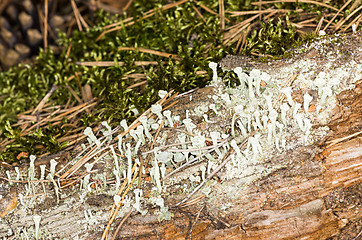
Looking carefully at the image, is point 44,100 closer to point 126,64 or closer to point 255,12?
point 126,64

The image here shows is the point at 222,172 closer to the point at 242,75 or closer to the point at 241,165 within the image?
the point at 241,165

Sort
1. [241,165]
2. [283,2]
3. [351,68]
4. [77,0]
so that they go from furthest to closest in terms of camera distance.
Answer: [77,0] < [283,2] < [351,68] < [241,165]

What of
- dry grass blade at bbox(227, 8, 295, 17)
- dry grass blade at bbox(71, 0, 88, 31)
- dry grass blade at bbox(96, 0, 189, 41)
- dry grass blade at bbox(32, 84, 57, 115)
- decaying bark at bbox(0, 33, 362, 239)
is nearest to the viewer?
decaying bark at bbox(0, 33, 362, 239)

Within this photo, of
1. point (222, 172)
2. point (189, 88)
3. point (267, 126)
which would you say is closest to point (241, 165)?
point (222, 172)

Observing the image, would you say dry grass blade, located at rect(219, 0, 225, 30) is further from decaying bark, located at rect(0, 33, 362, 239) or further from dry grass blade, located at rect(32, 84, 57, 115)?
dry grass blade, located at rect(32, 84, 57, 115)

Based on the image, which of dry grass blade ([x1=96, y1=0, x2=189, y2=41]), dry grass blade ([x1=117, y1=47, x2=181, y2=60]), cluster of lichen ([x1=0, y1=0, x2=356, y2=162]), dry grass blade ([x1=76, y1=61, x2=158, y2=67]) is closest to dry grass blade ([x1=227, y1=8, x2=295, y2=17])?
cluster of lichen ([x1=0, y1=0, x2=356, y2=162])

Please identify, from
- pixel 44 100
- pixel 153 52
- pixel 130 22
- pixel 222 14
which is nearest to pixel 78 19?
pixel 130 22
